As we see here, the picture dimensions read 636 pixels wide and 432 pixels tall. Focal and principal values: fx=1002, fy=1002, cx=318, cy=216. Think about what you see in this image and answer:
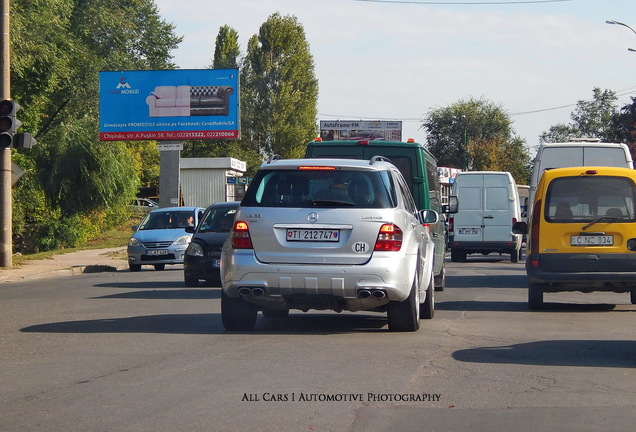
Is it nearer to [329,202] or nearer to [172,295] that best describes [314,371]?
[329,202]

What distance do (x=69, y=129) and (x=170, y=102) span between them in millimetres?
6817

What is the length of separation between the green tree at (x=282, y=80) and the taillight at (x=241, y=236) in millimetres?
74309

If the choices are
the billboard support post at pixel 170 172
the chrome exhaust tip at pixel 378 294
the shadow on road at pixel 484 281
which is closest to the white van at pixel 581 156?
the shadow on road at pixel 484 281

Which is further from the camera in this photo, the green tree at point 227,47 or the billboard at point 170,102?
the green tree at point 227,47

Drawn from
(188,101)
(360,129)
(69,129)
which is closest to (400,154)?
(188,101)

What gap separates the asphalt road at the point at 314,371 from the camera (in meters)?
6.33

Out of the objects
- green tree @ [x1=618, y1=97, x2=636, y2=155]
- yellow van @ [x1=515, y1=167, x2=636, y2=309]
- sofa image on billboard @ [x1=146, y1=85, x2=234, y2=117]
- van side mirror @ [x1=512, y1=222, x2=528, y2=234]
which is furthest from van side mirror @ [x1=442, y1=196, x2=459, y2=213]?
green tree @ [x1=618, y1=97, x2=636, y2=155]

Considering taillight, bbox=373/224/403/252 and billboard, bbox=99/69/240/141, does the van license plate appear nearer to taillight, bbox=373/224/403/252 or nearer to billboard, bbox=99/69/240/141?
taillight, bbox=373/224/403/252

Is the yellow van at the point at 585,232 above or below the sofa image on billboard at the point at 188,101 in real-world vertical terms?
below

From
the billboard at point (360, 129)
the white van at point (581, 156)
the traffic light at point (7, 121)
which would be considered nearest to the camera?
the white van at point (581, 156)

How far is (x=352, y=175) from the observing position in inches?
407

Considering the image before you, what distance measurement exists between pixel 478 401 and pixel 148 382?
8.16 ft

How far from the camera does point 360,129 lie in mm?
81000

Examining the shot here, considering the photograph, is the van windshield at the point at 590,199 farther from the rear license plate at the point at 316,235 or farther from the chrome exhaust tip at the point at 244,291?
the chrome exhaust tip at the point at 244,291
